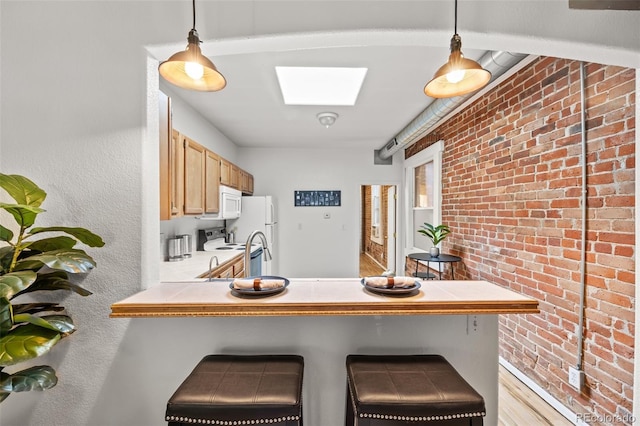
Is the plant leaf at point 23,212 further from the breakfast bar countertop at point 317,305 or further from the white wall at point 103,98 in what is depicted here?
the breakfast bar countertop at point 317,305

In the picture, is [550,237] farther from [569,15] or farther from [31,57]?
[31,57]

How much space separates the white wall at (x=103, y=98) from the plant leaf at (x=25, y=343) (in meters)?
0.36

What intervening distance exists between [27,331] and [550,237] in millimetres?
2876

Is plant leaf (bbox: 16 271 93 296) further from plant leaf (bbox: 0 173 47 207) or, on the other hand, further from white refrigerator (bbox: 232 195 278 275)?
white refrigerator (bbox: 232 195 278 275)

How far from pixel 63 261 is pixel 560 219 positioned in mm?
2745

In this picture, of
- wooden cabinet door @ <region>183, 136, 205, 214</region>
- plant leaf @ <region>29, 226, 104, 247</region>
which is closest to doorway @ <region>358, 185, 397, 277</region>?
wooden cabinet door @ <region>183, 136, 205, 214</region>

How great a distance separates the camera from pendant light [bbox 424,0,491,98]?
115 cm

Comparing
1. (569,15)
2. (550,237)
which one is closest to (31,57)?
(569,15)

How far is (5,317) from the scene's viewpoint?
91 centimetres

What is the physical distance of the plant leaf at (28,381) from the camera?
3.16 ft

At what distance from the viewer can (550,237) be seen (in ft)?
6.61

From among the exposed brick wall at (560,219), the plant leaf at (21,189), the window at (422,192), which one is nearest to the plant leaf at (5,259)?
the plant leaf at (21,189)

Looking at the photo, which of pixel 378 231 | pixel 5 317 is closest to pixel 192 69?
pixel 5 317

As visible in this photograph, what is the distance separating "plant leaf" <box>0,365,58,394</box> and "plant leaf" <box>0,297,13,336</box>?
7.8 inches
